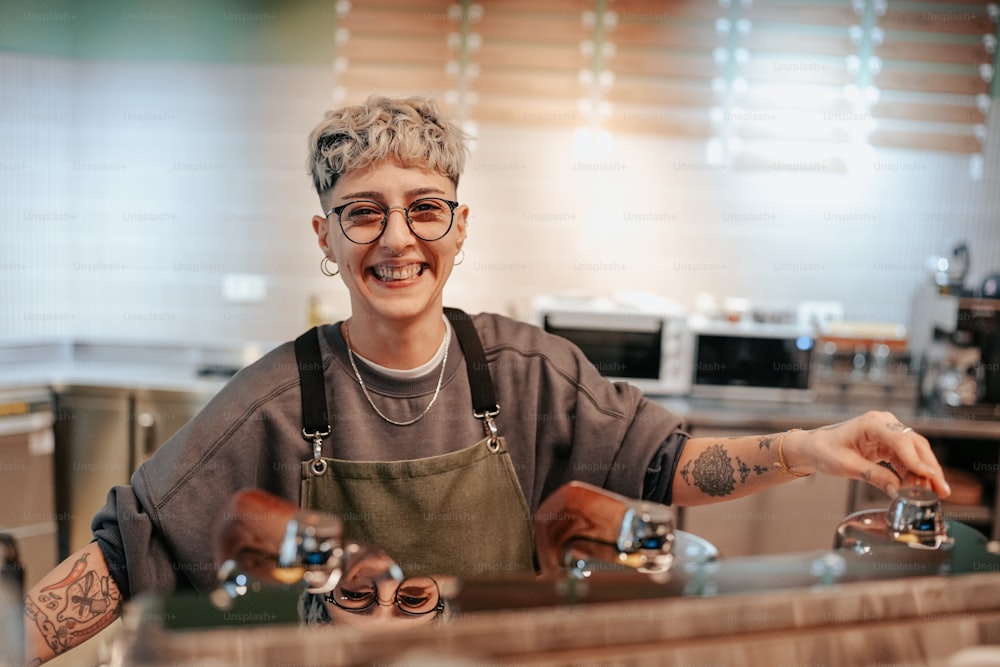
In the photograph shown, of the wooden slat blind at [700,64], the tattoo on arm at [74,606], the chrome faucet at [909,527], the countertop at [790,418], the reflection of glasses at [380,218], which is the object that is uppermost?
the wooden slat blind at [700,64]

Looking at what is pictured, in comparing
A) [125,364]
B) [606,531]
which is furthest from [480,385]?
[125,364]

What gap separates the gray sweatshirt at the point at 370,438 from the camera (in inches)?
51.8

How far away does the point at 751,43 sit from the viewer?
3.74 metres

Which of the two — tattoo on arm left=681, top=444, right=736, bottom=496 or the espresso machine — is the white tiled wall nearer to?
the espresso machine

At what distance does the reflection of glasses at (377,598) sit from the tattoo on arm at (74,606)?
1.59 ft

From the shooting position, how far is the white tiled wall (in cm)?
381

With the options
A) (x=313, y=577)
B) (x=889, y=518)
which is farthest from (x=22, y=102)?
(x=889, y=518)

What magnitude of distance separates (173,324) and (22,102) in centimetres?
115

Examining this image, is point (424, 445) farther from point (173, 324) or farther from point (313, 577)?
Answer: point (173, 324)

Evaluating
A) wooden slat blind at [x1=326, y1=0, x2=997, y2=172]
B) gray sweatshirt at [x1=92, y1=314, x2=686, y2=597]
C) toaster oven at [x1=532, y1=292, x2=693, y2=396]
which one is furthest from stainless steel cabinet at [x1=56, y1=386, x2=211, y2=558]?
gray sweatshirt at [x1=92, y1=314, x2=686, y2=597]

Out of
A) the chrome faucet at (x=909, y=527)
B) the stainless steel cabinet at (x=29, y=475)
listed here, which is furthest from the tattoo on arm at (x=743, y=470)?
the stainless steel cabinet at (x=29, y=475)

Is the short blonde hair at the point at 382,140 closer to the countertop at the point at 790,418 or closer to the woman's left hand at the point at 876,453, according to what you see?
the woman's left hand at the point at 876,453

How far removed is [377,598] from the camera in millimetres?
902

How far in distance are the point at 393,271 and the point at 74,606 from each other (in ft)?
2.22
